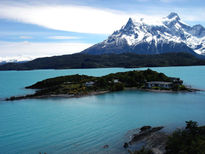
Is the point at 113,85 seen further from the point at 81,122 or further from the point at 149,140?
the point at 149,140

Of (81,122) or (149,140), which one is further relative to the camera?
(81,122)

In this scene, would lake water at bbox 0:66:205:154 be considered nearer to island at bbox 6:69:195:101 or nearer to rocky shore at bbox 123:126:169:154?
rocky shore at bbox 123:126:169:154

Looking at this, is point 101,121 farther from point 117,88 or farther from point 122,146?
point 117,88

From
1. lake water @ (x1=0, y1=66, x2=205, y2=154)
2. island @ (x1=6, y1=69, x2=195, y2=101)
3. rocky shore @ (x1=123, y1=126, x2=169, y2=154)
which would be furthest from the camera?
island @ (x1=6, y1=69, x2=195, y2=101)

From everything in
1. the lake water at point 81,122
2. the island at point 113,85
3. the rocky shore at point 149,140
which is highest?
the island at point 113,85

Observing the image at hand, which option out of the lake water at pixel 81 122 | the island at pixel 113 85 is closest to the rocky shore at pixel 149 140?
the lake water at pixel 81 122

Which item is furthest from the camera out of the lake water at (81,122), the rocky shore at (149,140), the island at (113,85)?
the island at (113,85)

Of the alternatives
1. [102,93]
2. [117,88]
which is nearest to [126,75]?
[117,88]

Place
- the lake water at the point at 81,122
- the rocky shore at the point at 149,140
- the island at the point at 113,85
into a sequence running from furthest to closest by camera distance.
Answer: the island at the point at 113,85 → the lake water at the point at 81,122 → the rocky shore at the point at 149,140

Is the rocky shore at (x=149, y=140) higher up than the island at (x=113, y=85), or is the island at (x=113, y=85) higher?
the island at (x=113, y=85)

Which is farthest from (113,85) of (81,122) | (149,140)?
(149,140)

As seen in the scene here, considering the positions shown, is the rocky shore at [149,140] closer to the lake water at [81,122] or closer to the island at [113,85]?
the lake water at [81,122]

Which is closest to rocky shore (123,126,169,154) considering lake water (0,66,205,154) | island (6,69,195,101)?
lake water (0,66,205,154)
